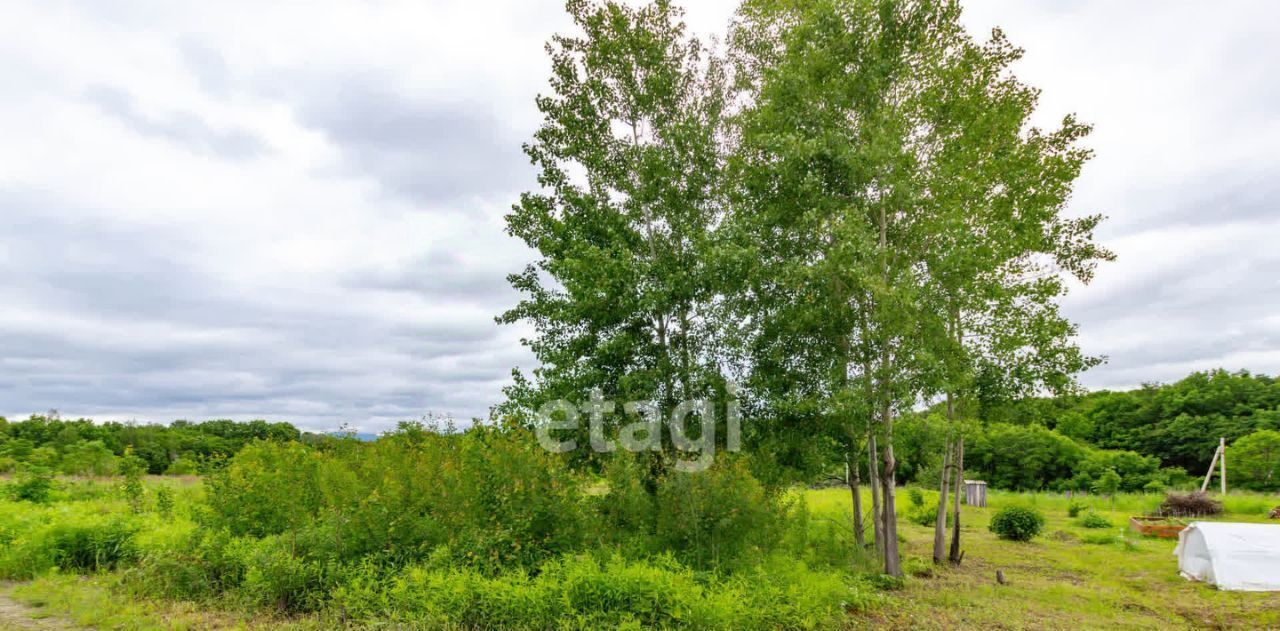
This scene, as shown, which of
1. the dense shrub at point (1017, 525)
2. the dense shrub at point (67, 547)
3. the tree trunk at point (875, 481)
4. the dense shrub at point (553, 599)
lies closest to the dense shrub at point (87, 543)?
the dense shrub at point (67, 547)

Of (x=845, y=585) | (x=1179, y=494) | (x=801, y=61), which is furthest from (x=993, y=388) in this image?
(x=1179, y=494)

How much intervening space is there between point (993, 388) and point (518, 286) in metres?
10.1

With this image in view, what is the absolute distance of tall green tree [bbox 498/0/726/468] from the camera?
40.7ft

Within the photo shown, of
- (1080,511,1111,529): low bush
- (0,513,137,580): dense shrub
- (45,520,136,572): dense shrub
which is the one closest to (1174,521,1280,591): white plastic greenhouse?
(1080,511,1111,529): low bush

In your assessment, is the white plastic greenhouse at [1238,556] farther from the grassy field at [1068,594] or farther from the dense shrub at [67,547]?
the dense shrub at [67,547]

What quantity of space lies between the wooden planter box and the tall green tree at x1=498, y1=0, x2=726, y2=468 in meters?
16.2

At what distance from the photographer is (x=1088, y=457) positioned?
47375 mm

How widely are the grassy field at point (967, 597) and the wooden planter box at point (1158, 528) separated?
2542mm

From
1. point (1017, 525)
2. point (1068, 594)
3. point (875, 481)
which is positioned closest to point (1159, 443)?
point (1017, 525)

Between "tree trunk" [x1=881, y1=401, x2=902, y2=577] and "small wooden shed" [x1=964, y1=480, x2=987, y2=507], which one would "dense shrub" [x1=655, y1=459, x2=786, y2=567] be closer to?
"tree trunk" [x1=881, y1=401, x2=902, y2=577]

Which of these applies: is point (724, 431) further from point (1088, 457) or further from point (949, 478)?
point (1088, 457)

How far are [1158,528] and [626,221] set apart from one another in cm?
1869

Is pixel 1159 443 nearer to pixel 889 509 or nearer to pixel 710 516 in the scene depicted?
pixel 889 509

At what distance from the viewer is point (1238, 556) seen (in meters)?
12.1
